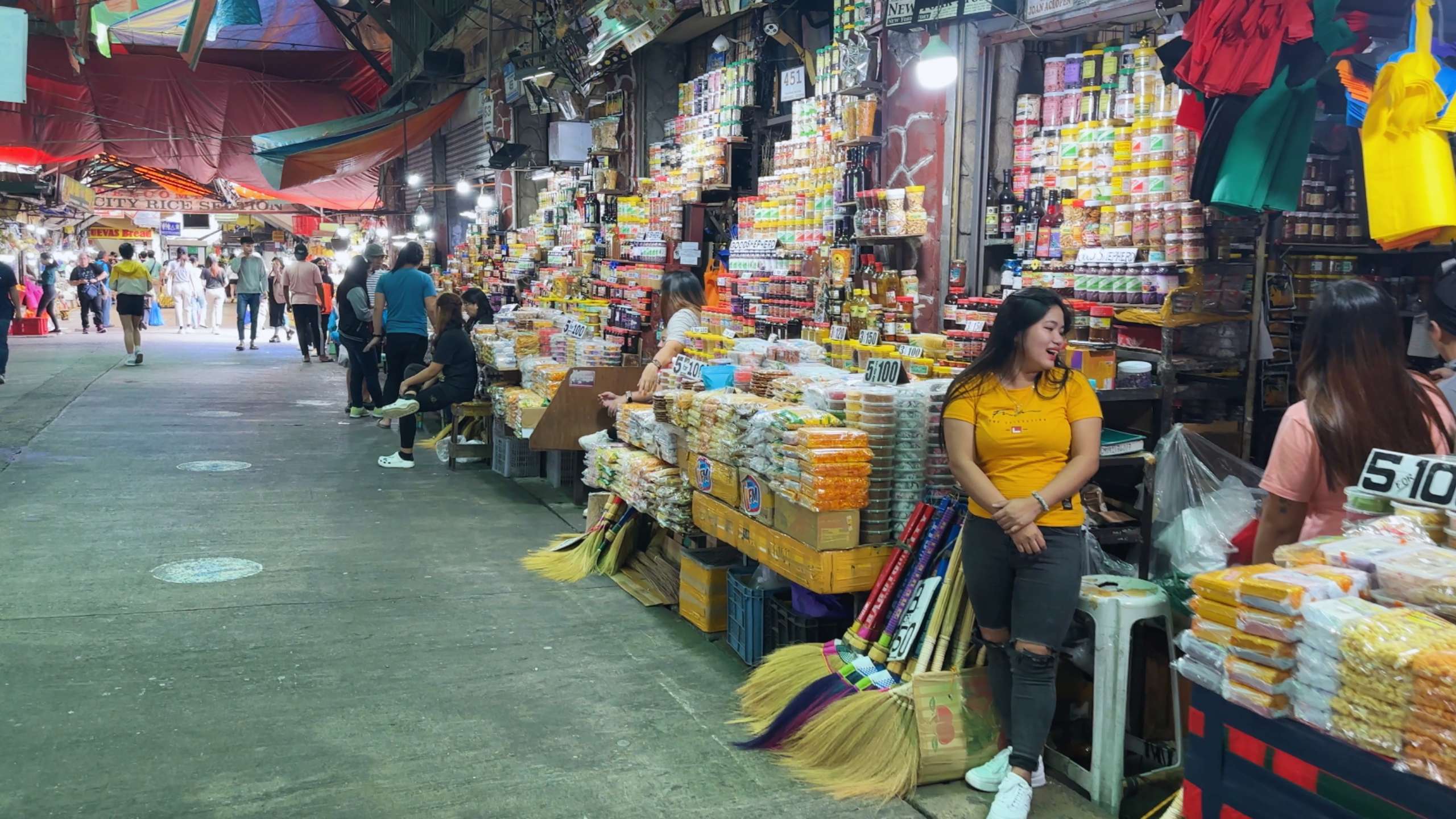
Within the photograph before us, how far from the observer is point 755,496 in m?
4.61

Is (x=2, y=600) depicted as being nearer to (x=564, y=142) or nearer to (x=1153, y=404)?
(x=1153, y=404)

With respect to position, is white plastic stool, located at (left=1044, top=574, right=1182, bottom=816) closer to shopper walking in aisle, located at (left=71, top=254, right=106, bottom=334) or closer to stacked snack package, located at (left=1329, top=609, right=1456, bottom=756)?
stacked snack package, located at (left=1329, top=609, right=1456, bottom=756)

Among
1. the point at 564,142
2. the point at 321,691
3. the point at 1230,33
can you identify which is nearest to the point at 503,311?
the point at 564,142

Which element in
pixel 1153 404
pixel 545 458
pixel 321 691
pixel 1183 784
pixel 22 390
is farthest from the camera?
pixel 22 390

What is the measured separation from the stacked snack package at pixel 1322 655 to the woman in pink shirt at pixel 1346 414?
2.64 ft

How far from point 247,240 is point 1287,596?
62.4ft

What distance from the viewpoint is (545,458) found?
29.1 feet

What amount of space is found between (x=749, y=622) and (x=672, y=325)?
2.71 metres

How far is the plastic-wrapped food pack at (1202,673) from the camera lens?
8.50 ft

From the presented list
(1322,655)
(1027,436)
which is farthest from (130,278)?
(1322,655)

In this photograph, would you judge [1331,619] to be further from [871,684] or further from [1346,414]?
[871,684]

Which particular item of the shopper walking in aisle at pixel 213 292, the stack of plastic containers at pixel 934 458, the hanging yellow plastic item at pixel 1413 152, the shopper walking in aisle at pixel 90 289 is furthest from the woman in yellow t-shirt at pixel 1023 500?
the shopper walking in aisle at pixel 213 292

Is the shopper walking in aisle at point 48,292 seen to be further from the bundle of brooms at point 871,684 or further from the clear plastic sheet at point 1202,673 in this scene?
the clear plastic sheet at point 1202,673

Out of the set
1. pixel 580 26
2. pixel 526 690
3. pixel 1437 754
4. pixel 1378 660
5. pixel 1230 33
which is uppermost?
pixel 580 26
